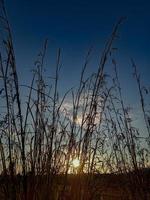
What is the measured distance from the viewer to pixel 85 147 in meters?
2.42

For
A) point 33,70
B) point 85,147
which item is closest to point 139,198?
point 85,147

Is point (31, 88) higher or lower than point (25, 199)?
higher

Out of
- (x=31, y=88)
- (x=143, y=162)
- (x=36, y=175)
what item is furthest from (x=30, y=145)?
(x=143, y=162)

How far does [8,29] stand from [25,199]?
2.89 feet

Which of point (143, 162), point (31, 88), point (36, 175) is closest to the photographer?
point (36, 175)

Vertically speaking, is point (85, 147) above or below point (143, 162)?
below

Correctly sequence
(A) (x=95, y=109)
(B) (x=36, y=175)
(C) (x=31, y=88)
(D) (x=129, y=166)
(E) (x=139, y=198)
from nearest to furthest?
(B) (x=36, y=175)
(C) (x=31, y=88)
(A) (x=95, y=109)
(E) (x=139, y=198)
(D) (x=129, y=166)

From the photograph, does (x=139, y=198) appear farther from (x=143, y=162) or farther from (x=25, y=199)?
(x=25, y=199)

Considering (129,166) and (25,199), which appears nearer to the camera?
(25,199)

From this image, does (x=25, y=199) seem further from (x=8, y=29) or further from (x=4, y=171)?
(x=8, y=29)

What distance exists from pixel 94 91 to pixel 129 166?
1.39 meters

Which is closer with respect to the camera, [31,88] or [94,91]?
[31,88]

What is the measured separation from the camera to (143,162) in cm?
390

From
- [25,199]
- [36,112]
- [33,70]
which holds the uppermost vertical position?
[33,70]
